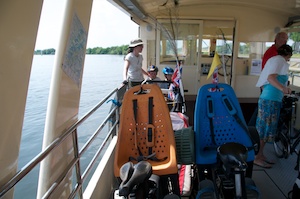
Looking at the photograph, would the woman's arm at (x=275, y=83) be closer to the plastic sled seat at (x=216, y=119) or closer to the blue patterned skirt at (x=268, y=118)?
the blue patterned skirt at (x=268, y=118)

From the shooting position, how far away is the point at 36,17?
41.6 inches

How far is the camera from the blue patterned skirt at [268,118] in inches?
104

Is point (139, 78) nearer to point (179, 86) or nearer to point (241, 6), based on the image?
point (179, 86)

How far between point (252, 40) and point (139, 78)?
3.53 m

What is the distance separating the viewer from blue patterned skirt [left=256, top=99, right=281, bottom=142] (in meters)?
2.65

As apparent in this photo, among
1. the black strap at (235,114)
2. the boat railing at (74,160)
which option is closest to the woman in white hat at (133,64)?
the boat railing at (74,160)

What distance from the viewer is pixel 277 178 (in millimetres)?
2650

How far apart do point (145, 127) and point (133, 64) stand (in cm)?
217

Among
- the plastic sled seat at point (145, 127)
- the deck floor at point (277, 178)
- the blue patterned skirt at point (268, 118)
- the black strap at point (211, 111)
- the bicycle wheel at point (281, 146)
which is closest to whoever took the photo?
the plastic sled seat at point (145, 127)

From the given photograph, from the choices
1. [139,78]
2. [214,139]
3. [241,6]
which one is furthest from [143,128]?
[241,6]

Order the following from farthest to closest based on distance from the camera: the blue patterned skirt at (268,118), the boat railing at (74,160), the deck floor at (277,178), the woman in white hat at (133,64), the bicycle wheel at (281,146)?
the woman in white hat at (133,64)
the bicycle wheel at (281,146)
the blue patterned skirt at (268,118)
the deck floor at (277,178)
the boat railing at (74,160)

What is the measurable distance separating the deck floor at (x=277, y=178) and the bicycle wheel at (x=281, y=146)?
0.07 metres

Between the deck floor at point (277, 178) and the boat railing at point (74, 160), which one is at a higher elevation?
the boat railing at point (74, 160)

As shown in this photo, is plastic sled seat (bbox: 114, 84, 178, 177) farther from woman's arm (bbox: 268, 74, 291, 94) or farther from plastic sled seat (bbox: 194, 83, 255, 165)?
woman's arm (bbox: 268, 74, 291, 94)
